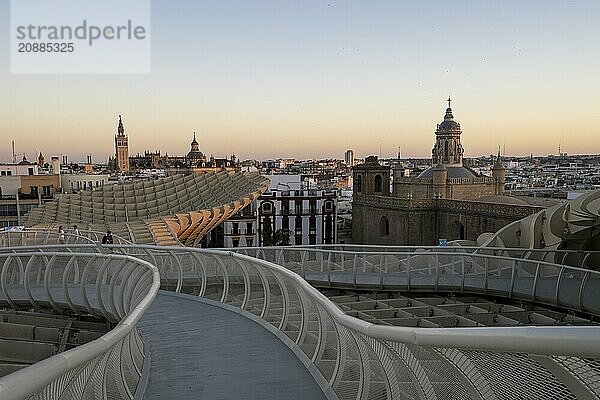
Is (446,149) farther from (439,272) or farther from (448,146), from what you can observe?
(439,272)

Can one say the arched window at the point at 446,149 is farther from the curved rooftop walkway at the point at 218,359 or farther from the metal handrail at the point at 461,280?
the curved rooftop walkway at the point at 218,359

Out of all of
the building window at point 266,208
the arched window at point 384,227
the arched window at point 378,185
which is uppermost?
the arched window at point 378,185

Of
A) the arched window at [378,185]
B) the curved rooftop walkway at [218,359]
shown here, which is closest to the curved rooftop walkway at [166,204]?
the curved rooftop walkway at [218,359]

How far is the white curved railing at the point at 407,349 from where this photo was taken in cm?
175

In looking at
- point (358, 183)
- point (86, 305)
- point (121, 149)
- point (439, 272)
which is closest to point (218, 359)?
point (86, 305)

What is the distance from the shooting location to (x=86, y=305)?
888 centimetres

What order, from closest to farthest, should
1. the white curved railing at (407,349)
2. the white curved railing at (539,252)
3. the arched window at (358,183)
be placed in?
1. the white curved railing at (407,349)
2. the white curved railing at (539,252)
3. the arched window at (358,183)

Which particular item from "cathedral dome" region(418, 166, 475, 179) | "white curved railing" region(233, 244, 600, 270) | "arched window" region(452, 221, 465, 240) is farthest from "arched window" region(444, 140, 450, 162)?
"white curved railing" region(233, 244, 600, 270)

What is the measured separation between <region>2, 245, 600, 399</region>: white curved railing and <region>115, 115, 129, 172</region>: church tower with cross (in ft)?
430

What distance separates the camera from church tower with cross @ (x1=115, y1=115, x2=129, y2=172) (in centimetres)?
13775

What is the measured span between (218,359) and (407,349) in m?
3.71

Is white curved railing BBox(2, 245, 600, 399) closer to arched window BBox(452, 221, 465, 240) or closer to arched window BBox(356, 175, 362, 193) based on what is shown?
arched window BBox(452, 221, 465, 240)

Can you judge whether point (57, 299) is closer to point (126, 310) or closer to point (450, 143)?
point (126, 310)

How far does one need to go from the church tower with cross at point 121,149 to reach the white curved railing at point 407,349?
130981 millimetres
